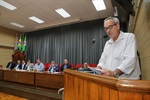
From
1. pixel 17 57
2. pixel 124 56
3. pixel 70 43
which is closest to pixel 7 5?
pixel 70 43

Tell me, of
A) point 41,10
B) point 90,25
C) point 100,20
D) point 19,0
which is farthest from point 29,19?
point 100,20

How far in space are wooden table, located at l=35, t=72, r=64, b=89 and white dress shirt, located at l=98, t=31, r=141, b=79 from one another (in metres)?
2.33

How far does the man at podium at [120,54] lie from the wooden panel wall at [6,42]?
28.0 ft

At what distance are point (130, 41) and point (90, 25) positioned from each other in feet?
19.4

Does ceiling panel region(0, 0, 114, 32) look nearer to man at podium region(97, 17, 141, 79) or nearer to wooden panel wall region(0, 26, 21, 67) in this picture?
wooden panel wall region(0, 26, 21, 67)

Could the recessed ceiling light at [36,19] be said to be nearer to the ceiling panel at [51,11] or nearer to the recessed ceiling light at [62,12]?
the ceiling panel at [51,11]

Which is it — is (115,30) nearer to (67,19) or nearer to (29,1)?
(29,1)

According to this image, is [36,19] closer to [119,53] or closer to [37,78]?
[37,78]

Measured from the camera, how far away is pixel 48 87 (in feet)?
12.3

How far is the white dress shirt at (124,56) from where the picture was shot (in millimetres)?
1052

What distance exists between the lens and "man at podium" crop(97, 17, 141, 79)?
1.04 meters

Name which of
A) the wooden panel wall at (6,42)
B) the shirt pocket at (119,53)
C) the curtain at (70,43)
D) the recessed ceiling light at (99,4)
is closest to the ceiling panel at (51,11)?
the recessed ceiling light at (99,4)

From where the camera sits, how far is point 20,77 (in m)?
4.41

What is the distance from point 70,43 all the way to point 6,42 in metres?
4.67
